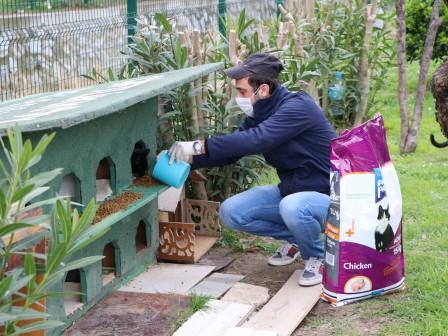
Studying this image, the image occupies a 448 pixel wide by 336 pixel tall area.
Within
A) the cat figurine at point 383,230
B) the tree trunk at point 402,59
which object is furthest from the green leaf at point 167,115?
the tree trunk at point 402,59

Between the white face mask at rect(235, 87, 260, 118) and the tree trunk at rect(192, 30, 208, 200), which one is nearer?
the white face mask at rect(235, 87, 260, 118)

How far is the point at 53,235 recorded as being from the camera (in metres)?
2.56

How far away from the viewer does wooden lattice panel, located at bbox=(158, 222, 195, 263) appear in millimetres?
4961

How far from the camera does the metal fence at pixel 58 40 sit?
5.40 meters

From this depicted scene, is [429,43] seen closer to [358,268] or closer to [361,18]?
[361,18]

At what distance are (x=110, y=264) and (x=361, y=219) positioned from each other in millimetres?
1477

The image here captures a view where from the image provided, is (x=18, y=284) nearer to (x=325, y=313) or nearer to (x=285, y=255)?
(x=325, y=313)

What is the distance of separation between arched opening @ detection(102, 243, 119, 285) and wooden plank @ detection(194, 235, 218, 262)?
2.00 ft

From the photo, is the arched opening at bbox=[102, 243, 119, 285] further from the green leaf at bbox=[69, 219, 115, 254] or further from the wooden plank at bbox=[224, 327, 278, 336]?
the green leaf at bbox=[69, 219, 115, 254]

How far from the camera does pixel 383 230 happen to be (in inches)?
165

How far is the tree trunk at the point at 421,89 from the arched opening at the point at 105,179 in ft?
14.8

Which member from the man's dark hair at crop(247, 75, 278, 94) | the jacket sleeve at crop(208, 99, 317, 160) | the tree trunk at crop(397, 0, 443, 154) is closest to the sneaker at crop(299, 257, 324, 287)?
the jacket sleeve at crop(208, 99, 317, 160)

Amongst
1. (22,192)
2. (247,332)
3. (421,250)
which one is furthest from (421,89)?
(22,192)

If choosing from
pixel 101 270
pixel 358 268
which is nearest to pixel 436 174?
pixel 358 268
